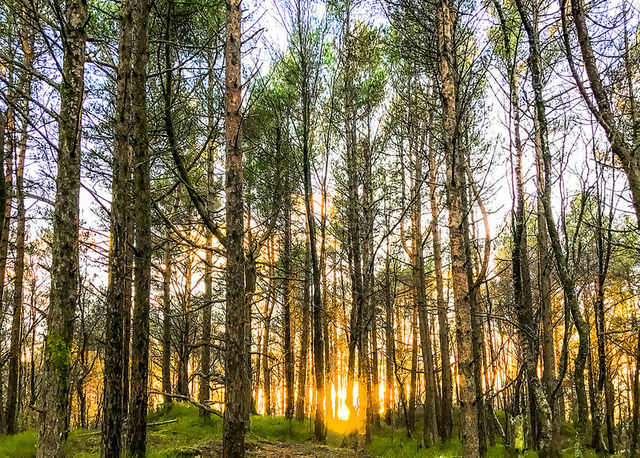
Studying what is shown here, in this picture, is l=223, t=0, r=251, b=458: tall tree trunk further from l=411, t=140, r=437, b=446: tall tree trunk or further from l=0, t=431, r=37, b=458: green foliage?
l=411, t=140, r=437, b=446: tall tree trunk

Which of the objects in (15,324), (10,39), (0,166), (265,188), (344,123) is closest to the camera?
(0,166)

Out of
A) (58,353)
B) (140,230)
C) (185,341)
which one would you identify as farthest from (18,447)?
(58,353)

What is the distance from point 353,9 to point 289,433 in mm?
11542

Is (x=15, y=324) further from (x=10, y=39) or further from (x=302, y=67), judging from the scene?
(x=302, y=67)

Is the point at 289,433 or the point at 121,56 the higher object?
the point at 121,56

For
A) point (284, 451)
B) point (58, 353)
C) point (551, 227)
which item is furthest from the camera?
point (284, 451)

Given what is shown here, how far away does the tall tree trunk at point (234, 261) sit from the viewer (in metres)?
4.29

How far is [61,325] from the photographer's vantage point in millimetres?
3234

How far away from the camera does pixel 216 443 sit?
24.3 ft

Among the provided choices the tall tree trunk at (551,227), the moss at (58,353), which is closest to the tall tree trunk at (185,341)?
the moss at (58,353)

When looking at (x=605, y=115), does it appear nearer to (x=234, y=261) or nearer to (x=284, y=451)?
(x=234, y=261)

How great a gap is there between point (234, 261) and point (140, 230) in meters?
1.35

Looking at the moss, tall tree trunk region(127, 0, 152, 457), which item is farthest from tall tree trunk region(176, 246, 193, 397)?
the moss

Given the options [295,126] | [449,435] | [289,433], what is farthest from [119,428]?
[449,435]
